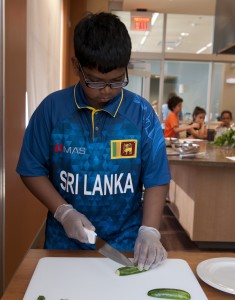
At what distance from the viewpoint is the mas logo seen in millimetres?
1225

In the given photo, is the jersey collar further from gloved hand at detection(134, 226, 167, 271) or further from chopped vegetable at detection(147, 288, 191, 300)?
chopped vegetable at detection(147, 288, 191, 300)

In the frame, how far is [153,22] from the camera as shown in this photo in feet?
25.3

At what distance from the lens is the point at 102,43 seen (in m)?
1.06

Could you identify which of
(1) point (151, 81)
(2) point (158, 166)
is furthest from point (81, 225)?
(1) point (151, 81)

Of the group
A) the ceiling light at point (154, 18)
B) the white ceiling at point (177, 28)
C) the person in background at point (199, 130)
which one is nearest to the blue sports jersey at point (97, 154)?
the person in background at point (199, 130)

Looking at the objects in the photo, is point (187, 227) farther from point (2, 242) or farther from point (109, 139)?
point (109, 139)

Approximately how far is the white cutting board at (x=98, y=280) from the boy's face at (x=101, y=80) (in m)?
0.49

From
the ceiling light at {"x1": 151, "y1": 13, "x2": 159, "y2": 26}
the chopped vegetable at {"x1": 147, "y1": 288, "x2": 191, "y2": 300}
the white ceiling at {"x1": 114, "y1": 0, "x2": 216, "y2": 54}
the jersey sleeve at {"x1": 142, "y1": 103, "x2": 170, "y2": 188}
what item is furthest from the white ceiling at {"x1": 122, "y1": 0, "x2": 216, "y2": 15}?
the chopped vegetable at {"x1": 147, "y1": 288, "x2": 191, "y2": 300}

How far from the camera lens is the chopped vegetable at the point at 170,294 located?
880 millimetres

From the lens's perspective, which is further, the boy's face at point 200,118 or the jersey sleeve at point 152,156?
the boy's face at point 200,118

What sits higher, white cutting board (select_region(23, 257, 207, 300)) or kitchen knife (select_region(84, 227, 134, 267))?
kitchen knife (select_region(84, 227, 134, 267))

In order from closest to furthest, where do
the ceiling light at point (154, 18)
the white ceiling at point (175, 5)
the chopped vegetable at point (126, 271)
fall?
the chopped vegetable at point (126, 271)
the white ceiling at point (175, 5)
the ceiling light at point (154, 18)

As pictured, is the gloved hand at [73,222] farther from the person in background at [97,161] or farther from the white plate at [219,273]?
the white plate at [219,273]

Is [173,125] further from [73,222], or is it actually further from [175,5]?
[73,222]
